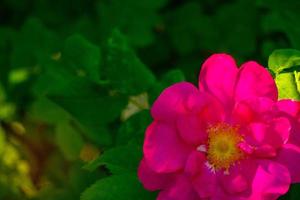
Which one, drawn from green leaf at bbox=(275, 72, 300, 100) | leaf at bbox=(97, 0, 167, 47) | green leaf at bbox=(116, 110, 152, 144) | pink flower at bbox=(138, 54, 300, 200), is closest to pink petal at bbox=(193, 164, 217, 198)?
pink flower at bbox=(138, 54, 300, 200)

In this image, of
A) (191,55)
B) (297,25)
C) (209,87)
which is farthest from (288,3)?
(209,87)

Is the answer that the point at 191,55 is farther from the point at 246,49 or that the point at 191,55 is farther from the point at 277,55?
the point at 277,55

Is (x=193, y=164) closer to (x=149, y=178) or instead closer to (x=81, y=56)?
(x=149, y=178)

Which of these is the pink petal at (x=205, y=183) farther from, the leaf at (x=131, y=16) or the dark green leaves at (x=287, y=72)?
the leaf at (x=131, y=16)

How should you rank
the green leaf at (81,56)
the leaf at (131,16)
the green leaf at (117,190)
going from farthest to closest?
the leaf at (131,16)
the green leaf at (81,56)
the green leaf at (117,190)


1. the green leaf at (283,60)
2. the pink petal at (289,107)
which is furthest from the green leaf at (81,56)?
the pink petal at (289,107)

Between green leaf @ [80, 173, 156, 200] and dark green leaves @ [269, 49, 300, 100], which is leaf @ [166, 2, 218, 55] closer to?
dark green leaves @ [269, 49, 300, 100]

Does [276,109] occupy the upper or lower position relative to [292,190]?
upper
